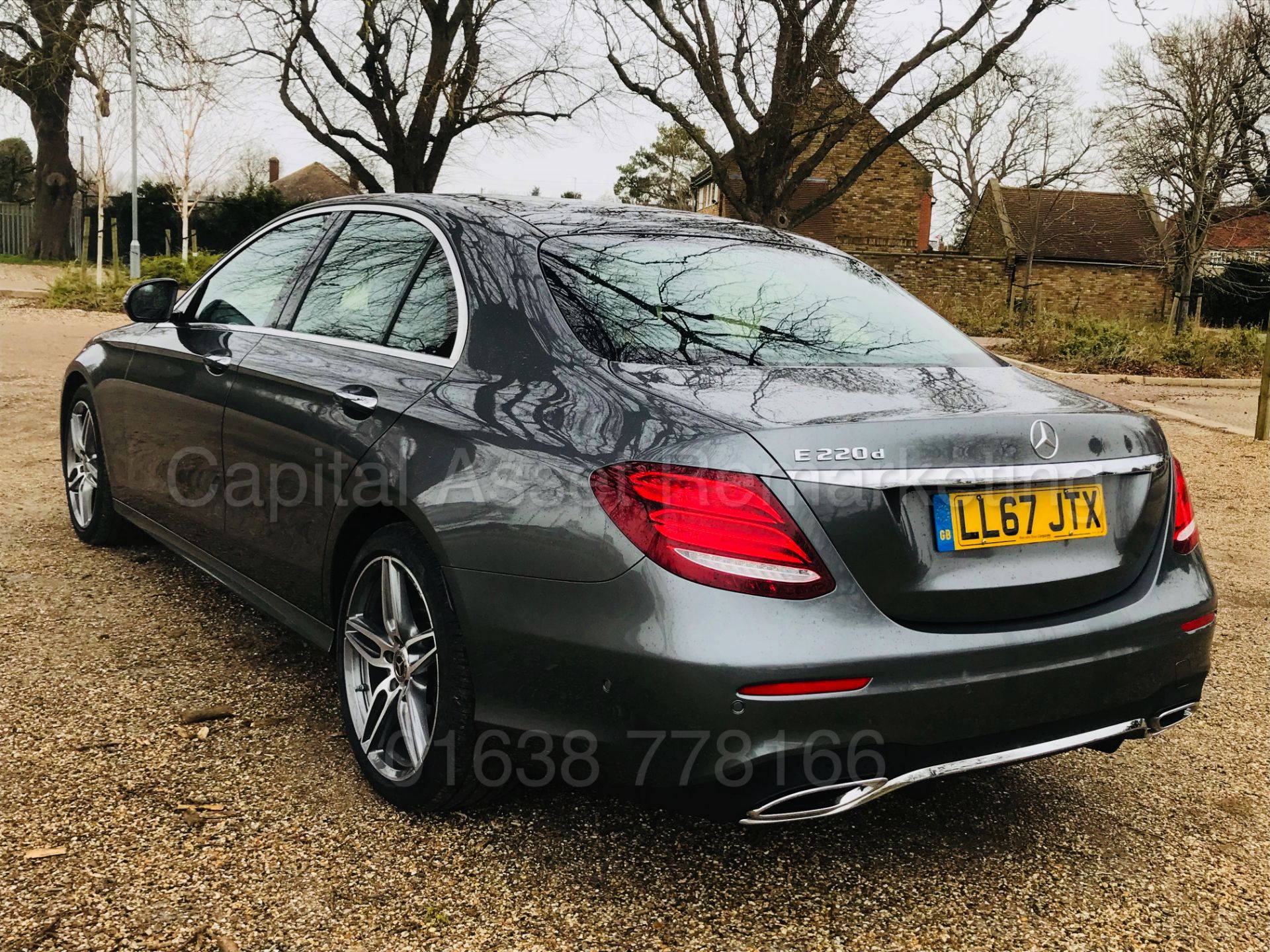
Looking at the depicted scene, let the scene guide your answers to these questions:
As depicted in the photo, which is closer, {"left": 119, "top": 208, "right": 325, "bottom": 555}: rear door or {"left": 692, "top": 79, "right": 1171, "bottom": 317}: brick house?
{"left": 119, "top": 208, "right": 325, "bottom": 555}: rear door

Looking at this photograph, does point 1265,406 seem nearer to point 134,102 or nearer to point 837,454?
point 837,454

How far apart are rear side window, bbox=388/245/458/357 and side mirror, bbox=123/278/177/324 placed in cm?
167

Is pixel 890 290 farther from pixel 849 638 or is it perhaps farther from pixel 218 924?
pixel 218 924

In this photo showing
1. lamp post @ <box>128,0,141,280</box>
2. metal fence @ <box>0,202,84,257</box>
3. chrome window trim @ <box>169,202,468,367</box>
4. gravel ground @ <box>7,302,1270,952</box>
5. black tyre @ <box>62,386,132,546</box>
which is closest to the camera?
gravel ground @ <box>7,302,1270,952</box>

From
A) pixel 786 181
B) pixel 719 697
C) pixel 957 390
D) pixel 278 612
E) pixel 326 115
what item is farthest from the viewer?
pixel 326 115

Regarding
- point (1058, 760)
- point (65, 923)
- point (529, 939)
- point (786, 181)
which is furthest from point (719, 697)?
point (786, 181)

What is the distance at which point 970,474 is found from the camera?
2.18 meters

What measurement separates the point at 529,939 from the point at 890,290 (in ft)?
6.80

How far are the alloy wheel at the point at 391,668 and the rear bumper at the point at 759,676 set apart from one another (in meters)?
0.27

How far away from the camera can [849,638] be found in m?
2.07

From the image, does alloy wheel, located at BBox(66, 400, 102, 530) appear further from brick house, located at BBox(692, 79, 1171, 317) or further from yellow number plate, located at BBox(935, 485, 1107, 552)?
brick house, located at BBox(692, 79, 1171, 317)

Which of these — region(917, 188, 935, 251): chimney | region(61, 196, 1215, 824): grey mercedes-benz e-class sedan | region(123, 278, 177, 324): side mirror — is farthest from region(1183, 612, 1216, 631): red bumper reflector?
region(917, 188, 935, 251): chimney

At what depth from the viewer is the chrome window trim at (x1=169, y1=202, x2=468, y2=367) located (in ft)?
8.89

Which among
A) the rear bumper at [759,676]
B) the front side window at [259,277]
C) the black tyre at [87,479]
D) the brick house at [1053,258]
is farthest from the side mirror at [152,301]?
the brick house at [1053,258]
